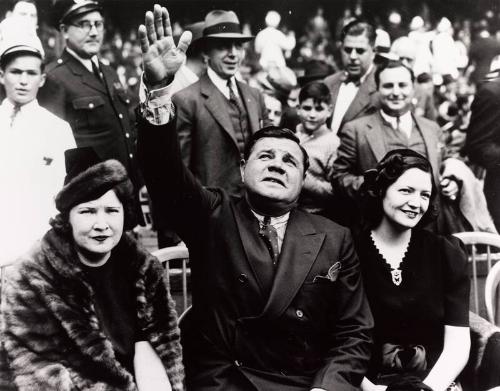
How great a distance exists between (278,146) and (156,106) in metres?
A: 0.58

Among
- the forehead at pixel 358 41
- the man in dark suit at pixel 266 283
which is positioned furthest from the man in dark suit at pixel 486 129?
the man in dark suit at pixel 266 283

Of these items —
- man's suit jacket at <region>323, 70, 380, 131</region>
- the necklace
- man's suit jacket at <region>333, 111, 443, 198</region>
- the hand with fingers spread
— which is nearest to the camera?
the hand with fingers spread

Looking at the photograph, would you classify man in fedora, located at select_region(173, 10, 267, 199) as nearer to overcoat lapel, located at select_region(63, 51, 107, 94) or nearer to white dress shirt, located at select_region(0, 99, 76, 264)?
overcoat lapel, located at select_region(63, 51, 107, 94)

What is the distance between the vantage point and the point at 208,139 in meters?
3.88

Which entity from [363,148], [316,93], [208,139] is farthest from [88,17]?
[363,148]

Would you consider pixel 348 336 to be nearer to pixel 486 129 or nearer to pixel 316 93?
pixel 316 93

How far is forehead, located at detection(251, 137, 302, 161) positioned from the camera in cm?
268

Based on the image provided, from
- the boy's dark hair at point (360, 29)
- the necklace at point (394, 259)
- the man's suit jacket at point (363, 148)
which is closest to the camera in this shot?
the necklace at point (394, 259)

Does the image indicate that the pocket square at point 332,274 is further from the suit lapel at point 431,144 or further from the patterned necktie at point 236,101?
the patterned necktie at point 236,101

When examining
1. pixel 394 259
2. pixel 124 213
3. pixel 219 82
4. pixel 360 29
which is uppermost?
pixel 360 29

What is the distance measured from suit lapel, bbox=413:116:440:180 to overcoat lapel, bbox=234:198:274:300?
1.55 m

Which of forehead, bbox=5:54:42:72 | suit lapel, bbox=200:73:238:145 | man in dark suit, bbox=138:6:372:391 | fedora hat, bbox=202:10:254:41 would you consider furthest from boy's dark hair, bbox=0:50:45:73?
man in dark suit, bbox=138:6:372:391

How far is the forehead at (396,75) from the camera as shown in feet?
12.5

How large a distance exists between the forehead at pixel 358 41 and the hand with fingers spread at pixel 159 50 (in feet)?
7.76
